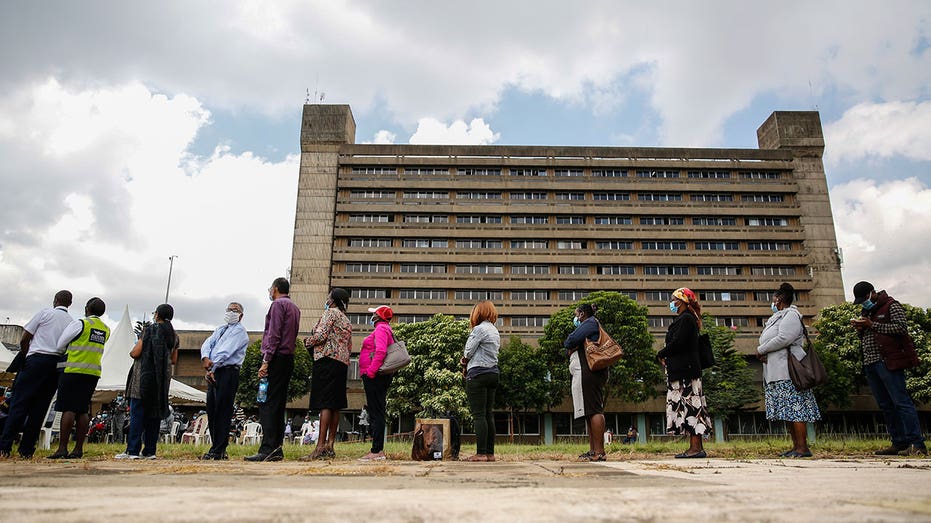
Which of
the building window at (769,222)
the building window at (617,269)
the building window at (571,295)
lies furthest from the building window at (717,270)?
the building window at (571,295)

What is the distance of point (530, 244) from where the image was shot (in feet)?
171

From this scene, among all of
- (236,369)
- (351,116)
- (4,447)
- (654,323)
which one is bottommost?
(4,447)

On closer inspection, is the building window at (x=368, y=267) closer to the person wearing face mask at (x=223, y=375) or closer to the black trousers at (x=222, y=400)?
the person wearing face mask at (x=223, y=375)

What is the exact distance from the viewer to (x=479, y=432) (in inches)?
235

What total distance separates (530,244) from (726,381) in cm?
2225

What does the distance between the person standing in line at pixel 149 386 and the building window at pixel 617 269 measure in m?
47.8

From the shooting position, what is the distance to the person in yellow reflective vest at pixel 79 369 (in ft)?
20.6

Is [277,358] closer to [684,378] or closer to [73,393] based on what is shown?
[73,393]

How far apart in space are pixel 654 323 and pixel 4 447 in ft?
157

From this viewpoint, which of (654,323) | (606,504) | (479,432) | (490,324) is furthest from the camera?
(654,323)

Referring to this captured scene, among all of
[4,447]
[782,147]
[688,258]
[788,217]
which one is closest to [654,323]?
[688,258]

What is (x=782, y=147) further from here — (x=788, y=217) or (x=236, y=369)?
(x=236, y=369)

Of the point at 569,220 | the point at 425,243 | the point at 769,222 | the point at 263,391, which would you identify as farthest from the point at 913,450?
the point at 769,222

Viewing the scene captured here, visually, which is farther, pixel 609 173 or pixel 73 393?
pixel 609 173
